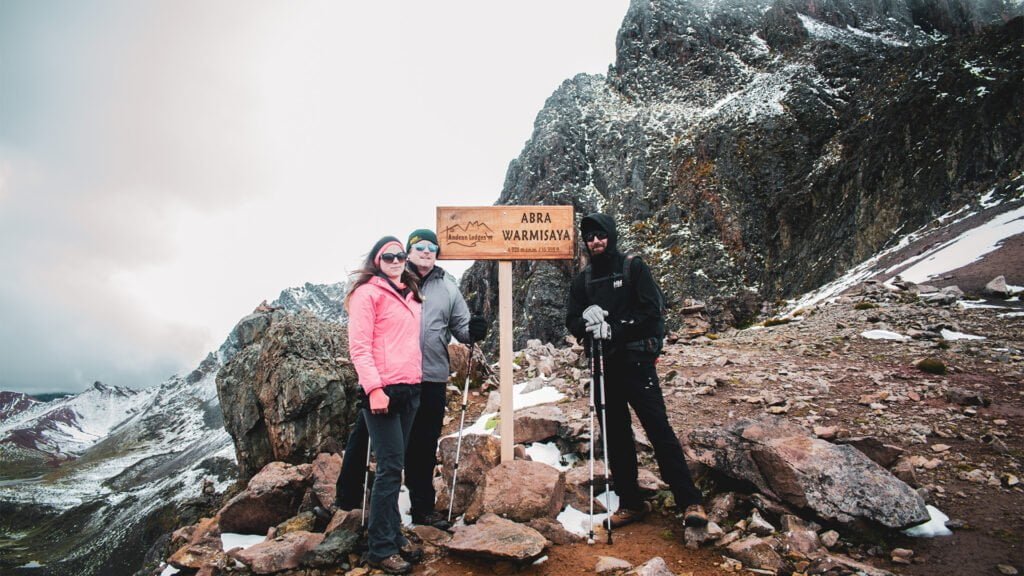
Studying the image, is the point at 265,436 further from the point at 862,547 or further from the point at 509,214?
the point at 862,547

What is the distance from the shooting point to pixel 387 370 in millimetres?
4738

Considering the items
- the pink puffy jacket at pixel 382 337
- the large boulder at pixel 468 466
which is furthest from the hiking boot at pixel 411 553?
the pink puffy jacket at pixel 382 337

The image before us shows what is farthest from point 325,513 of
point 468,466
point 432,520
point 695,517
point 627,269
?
point 627,269

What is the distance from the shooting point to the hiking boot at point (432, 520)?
535cm

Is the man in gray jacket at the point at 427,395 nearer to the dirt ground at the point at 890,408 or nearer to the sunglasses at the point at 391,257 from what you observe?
the sunglasses at the point at 391,257

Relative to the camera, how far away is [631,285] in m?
5.19

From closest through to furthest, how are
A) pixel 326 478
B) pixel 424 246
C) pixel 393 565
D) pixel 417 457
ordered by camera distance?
pixel 393 565 → pixel 417 457 → pixel 424 246 → pixel 326 478

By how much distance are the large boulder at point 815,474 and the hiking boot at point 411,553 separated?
3.44 m

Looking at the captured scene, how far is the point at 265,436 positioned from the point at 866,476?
1259cm

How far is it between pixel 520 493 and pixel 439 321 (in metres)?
2.31

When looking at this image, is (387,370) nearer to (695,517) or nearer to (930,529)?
(695,517)

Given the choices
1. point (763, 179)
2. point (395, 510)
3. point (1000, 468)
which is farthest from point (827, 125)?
point (395, 510)

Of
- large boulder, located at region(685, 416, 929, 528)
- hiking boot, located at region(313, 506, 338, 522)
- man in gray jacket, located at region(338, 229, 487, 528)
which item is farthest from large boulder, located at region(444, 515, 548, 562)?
large boulder, located at region(685, 416, 929, 528)

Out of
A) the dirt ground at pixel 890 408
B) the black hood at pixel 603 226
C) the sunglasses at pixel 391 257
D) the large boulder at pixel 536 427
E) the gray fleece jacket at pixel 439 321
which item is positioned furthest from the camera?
the large boulder at pixel 536 427
